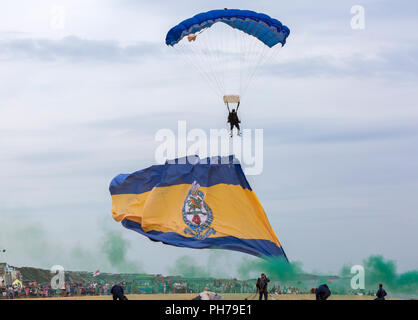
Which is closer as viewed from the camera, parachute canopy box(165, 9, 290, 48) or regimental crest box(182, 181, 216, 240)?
parachute canopy box(165, 9, 290, 48)

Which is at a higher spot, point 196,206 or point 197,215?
point 196,206

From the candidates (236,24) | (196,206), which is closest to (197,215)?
(196,206)

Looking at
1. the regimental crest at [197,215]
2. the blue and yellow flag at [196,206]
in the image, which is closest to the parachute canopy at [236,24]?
the blue and yellow flag at [196,206]

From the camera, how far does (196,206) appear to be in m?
32.0

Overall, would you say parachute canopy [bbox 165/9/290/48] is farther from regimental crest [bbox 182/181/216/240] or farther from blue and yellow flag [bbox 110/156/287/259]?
regimental crest [bbox 182/181/216/240]

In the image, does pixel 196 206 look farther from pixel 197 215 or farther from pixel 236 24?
pixel 236 24

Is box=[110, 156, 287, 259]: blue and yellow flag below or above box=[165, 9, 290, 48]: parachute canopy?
below

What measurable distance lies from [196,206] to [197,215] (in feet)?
1.46

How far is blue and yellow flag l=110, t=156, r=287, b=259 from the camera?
31172 mm

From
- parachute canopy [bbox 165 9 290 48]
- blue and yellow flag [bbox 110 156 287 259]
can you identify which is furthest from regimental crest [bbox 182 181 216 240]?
parachute canopy [bbox 165 9 290 48]

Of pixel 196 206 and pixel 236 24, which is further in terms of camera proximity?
pixel 196 206

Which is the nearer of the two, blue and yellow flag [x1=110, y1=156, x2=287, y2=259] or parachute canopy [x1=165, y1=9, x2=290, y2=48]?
parachute canopy [x1=165, y1=9, x2=290, y2=48]

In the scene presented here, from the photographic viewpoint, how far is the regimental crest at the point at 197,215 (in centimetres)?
3127
